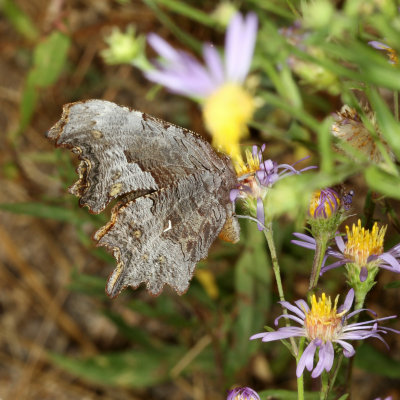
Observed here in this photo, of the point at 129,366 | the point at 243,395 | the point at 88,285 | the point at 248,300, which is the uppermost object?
the point at 243,395

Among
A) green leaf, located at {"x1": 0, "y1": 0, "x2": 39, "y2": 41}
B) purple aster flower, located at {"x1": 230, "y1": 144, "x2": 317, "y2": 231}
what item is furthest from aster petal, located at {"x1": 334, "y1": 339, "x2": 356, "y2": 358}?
green leaf, located at {"x1": 0, "y1": 0, "x2": 39, "y2": 41}

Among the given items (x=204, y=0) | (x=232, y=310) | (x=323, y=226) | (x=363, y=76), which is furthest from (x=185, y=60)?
(x=204, y=0)

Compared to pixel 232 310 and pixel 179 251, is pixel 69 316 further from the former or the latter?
pixel 179 251

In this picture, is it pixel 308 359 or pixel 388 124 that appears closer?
pixel 388 124

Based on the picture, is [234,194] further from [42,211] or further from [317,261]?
[42,211]

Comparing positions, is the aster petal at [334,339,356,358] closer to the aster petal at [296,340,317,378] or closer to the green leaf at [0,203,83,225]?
the aster petal at [296,340,317,378]

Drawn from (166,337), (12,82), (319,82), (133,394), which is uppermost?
(319,82)

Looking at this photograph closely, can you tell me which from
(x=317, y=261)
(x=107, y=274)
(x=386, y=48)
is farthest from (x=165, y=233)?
(x=107, y=274)
